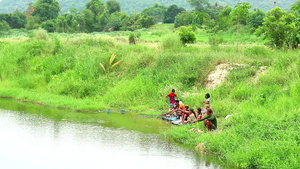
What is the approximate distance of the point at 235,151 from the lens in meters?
9.11

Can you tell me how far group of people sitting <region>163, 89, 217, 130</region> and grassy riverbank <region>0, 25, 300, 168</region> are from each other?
396 millimetres

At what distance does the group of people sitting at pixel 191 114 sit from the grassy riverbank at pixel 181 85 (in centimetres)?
40

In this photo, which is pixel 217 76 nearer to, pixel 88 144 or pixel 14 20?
pixel 88 144

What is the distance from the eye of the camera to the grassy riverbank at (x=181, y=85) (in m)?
9.52

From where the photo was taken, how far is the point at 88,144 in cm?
1088

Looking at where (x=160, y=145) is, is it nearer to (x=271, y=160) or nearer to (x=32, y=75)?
(x=271, y=160)

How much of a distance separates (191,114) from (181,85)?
13.2 ft

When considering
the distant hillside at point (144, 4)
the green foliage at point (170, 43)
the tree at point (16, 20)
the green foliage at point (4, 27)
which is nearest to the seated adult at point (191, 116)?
the green foliage at point (170, 43)

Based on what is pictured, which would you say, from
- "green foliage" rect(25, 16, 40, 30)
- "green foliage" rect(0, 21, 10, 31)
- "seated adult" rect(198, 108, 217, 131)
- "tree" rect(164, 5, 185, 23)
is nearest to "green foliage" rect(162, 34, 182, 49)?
"seated adult" rect(198, 108, 217, 131)

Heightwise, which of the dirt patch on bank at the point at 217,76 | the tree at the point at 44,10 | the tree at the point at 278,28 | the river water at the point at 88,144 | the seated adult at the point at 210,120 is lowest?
the river water at the point at 88,144

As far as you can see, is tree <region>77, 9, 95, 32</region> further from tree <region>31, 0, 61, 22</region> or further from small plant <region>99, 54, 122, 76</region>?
small plant <region>99, 54, 122, 76</region>

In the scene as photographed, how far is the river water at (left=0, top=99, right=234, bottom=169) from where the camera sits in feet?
30.6

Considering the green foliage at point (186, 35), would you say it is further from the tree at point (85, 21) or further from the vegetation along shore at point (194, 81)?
the tree at point (85, 21)

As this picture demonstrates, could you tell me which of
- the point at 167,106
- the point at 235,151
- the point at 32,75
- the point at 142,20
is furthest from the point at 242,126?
the point at 142,20
